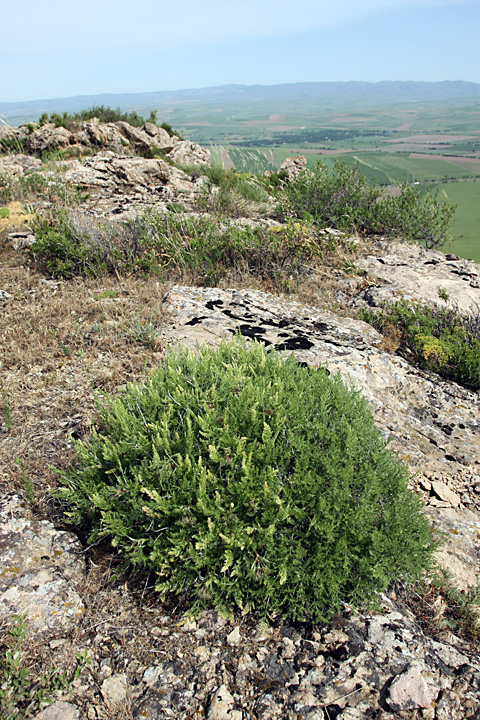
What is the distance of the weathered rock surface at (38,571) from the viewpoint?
217 centimetres

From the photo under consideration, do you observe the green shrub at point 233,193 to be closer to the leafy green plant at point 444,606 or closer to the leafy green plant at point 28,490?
the leafy green plant at point 28,490

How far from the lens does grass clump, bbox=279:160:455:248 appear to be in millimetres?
8539

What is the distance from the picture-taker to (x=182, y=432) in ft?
8.56

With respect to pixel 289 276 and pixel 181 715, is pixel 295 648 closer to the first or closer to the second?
pixel 181 715

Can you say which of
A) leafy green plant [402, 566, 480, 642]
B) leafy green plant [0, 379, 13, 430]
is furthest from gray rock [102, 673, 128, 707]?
leafy green plant [0, 379, 13, 430]

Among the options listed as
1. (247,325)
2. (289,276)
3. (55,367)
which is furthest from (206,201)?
(55,367)

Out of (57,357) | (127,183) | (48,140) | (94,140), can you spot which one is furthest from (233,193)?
(48,140)

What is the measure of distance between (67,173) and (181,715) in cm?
1083

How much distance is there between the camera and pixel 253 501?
226cm

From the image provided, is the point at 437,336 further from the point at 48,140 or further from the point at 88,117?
the point at 88,117

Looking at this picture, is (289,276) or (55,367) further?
(289,276)

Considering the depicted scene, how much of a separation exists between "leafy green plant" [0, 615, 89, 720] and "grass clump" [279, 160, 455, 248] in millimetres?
7848

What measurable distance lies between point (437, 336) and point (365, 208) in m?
4.54

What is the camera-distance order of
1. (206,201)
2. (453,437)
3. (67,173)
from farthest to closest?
(67,173)
(206,201)
(453,437)
